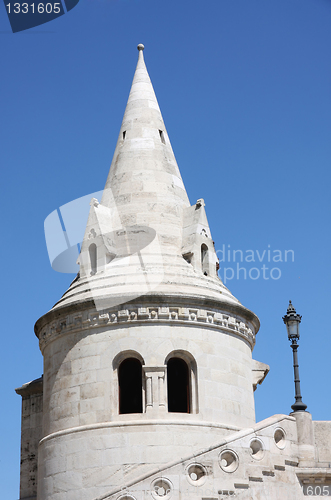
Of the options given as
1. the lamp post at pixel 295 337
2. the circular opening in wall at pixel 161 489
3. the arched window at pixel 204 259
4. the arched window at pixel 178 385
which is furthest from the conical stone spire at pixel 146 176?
the circular opening in wall at pixel 161 489

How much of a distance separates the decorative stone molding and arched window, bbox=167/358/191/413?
1.04 meters

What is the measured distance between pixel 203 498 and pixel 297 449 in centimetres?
246

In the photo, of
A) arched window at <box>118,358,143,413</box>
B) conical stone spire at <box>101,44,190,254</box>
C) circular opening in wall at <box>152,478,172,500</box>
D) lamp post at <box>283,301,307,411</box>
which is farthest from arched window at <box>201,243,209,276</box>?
circular opening in wall at <box>152,478,172,500</box>

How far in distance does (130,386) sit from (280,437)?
4048 millimetres

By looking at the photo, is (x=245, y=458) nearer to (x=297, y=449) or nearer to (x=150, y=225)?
(x=297, y=449)

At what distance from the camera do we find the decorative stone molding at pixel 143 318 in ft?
63.0

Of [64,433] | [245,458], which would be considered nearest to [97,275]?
[64,433]

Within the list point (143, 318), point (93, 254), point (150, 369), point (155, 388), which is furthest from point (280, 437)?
point (93, 254)

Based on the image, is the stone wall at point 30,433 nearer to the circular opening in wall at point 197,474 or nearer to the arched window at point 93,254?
the arched window at point 93,254

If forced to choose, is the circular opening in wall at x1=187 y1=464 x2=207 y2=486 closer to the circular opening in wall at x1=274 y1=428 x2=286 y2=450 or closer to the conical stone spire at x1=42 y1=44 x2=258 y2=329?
the circular opening in wall at x1=274 y1=428 x2=286 y2=450

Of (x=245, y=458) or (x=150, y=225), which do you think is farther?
(x=150, y=225)

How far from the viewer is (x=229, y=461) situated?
16.0 metres

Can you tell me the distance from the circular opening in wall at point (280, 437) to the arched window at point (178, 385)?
9.65 ft

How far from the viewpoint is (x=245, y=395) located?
65.3 ft
